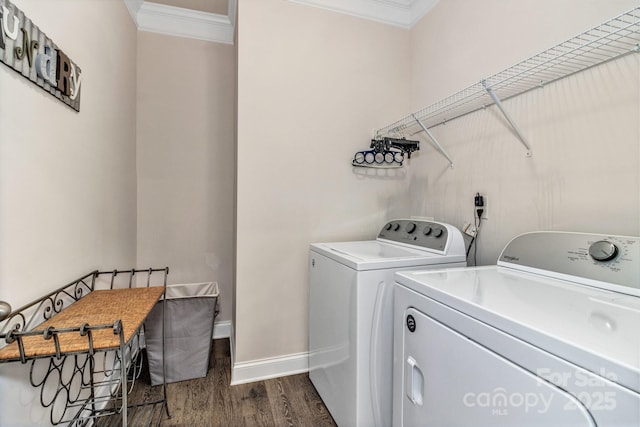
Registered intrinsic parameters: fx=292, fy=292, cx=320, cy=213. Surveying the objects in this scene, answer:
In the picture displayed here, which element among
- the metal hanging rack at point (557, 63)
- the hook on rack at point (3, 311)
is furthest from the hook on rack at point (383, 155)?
the hook on rack at point (3, 311)

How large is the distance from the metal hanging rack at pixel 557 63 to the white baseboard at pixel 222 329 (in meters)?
2.19

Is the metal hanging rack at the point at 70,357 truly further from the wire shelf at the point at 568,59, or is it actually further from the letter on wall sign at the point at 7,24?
the wire shelf at the point at 568,59

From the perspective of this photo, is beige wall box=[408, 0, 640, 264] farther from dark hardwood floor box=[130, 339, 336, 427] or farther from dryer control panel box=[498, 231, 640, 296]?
dark hardwood floor box=[130, 339, 336, 427]

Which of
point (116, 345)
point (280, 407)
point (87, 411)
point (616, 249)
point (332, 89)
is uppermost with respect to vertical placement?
point (332, 89)

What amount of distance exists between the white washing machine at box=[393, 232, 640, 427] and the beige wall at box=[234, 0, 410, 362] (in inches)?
37.9

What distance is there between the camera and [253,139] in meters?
1.87

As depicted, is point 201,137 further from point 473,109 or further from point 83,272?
point 473,109

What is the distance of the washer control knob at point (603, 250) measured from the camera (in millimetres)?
948

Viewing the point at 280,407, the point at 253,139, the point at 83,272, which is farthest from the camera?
the point at 253,139

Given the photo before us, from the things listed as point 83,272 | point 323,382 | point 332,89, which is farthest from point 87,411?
point 332,89

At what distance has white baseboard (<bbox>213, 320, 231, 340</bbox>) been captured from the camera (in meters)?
2.50

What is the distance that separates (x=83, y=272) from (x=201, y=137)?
140cm

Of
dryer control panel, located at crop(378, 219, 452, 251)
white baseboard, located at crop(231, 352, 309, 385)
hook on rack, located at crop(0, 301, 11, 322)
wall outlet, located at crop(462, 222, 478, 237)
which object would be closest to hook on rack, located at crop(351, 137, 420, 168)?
dryer control panel, located at crop(378, 219, 452, 251)

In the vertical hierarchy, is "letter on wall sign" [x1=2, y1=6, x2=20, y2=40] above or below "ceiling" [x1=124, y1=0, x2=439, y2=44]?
below
